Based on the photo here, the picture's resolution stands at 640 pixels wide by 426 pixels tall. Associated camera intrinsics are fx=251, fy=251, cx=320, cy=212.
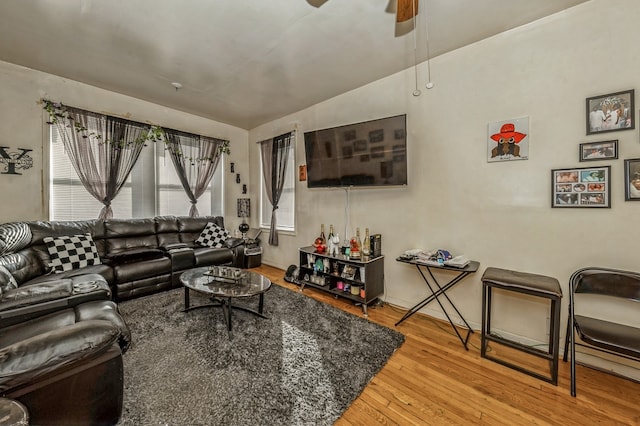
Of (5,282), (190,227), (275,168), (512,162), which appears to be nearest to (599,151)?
(512,162)

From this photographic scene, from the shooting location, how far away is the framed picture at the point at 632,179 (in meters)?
1.76

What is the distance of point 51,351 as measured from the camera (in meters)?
1.06

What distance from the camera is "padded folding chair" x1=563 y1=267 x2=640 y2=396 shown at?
1549 millimetres

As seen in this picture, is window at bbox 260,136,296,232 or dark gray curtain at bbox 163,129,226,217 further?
window at bbox 260,136,296,232

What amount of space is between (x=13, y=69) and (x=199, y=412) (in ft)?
14.1

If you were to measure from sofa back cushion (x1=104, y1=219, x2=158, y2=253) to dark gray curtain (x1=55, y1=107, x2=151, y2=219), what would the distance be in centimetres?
29

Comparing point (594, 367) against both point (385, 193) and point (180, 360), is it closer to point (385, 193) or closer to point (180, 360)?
point (385, 193)

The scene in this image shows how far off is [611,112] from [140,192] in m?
5.45

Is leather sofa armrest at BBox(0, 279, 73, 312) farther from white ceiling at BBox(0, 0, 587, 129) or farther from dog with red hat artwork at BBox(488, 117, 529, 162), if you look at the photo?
dog with red hat artwork at BBox(488, 117, 529, 162)

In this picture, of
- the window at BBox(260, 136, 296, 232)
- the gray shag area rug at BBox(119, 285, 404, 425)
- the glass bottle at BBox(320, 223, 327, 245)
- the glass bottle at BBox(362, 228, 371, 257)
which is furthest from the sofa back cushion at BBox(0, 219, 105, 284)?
the glass bottle at BBox(362, 228, 371, 257)

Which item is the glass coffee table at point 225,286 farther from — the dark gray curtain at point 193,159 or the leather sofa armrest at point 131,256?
the dark gray curtain at point 193,159

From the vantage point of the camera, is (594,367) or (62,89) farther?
(62,89)

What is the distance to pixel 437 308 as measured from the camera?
8.91ft

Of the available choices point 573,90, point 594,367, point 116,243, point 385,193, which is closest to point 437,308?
point 594,367
